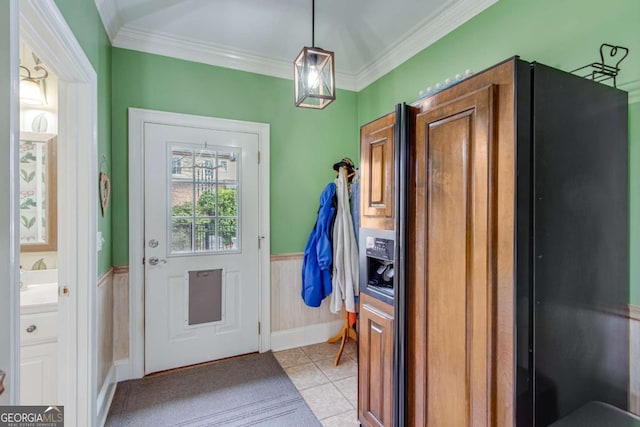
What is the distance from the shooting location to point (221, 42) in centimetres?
256

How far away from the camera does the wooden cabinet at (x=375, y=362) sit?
1.50m

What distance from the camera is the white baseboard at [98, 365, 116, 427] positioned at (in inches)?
74.3

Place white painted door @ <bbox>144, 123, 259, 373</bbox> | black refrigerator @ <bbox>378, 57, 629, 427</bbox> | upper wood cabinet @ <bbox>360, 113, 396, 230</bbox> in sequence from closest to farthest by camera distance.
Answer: black refrigerator @ <bbox>378, 57, 629, 427</bbox> < upper wood cabinet @ <bbox>360, 113, 396, 230</bbox> < white painted door @ <bbox>144, 123, 259, 373</bbox>

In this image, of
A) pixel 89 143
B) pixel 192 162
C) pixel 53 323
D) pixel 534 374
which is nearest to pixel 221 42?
pixel 192 162

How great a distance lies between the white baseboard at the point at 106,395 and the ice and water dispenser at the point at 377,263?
174 centimetres

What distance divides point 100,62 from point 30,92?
0.55 m

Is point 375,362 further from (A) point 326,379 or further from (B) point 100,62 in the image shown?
(B) point 100,62

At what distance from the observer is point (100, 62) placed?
6.62ft

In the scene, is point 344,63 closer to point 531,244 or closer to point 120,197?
point 120,197

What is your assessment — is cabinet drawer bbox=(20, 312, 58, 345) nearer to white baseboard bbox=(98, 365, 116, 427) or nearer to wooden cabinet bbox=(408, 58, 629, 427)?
white baseboard bbox=(98, 365, 116, 427)

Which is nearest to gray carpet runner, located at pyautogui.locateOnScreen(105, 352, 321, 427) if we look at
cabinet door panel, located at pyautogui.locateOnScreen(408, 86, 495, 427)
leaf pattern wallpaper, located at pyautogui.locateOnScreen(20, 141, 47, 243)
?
cabinet door panel, located at pyautogui.locateOnScreen(408, 86, 495, 427)

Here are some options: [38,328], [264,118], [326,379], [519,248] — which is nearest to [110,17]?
[264,118]

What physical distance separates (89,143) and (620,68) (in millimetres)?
2617

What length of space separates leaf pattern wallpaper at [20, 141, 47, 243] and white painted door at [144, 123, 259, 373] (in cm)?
61
